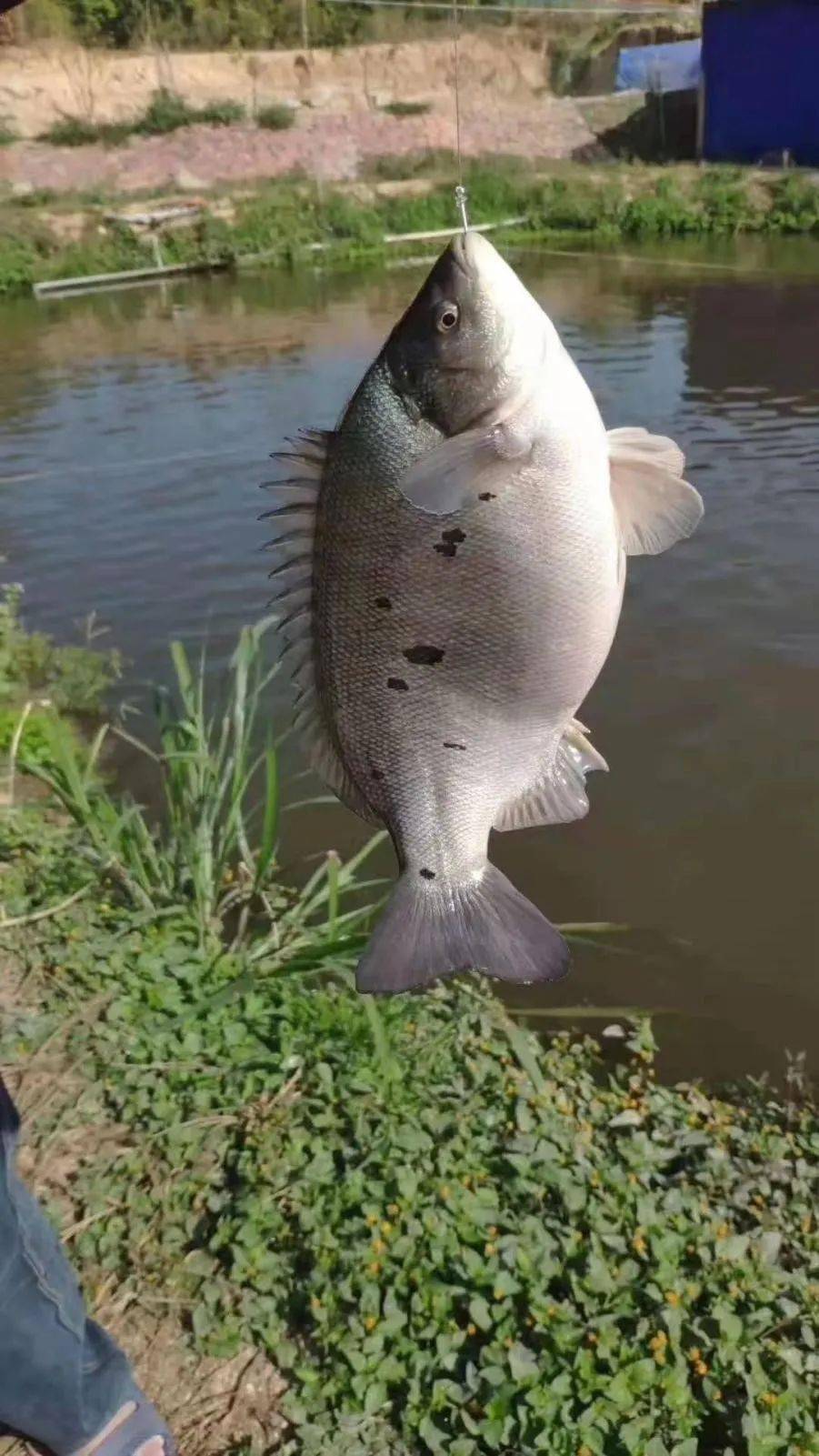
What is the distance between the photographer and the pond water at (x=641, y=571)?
4555mm

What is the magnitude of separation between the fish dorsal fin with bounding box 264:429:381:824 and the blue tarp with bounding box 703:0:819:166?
79.7 ft

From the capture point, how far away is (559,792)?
1602 millimetres

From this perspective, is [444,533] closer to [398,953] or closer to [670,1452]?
[398,953]

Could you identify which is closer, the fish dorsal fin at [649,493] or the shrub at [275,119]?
the fish dorsal fin at [649,493]

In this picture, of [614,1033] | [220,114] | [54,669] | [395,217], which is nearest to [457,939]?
[614,1033]

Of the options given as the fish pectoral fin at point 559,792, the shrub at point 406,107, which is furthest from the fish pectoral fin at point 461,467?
the shrub at point 406,107

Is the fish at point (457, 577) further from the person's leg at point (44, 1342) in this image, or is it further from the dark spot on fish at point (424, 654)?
the person's leg at point (44, 1342)

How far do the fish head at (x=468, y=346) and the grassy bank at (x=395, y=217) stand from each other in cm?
1965

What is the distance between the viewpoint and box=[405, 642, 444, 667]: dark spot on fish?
1.47 metres

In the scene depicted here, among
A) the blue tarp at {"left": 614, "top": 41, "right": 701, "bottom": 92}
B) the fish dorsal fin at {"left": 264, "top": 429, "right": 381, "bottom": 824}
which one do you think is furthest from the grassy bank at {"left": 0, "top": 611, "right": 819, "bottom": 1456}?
the blue tarp at {"left": 614, "top": 41, "right": 701, "bottom": 92}

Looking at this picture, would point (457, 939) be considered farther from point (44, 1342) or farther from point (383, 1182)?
point (383, 1182)

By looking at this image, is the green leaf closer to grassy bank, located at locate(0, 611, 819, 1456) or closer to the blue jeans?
→ grassy bank, located at locate(0, 611, 819, 1456)

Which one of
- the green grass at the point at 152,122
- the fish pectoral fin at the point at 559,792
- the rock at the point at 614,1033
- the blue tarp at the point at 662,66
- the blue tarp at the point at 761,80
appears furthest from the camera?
the blue tarp at the point at 662,66

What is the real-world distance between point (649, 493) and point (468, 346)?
0.31 meters
